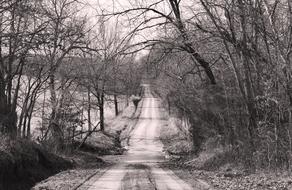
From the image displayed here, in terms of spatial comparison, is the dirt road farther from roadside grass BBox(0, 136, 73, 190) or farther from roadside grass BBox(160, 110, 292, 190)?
roadside grass BBox(0, 136, 73, 190)

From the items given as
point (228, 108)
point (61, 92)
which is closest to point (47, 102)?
point (61, 92)

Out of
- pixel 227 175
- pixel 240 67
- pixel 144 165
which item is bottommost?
pixel 144 165

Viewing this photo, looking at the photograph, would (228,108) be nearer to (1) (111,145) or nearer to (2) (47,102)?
(2) (47,102)

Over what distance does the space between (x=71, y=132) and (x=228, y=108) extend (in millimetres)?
16854

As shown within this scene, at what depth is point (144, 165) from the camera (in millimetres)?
28828

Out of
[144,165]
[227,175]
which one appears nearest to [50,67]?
[144,165]

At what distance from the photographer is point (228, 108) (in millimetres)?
22922

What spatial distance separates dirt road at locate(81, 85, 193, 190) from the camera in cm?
1533

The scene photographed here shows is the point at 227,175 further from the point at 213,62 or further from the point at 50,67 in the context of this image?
the point at 50,67

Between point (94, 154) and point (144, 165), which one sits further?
point (94, 154)

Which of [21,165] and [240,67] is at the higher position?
[240,67]

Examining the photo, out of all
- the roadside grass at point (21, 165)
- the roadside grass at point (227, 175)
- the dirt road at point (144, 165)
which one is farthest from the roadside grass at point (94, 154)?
the roadside grass at point (227, 175)

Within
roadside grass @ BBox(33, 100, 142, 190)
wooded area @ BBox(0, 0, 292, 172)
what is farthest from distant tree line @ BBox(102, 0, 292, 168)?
roadside grass @ BBox(33, 100, 142, 190)

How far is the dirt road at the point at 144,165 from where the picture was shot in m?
15.3
